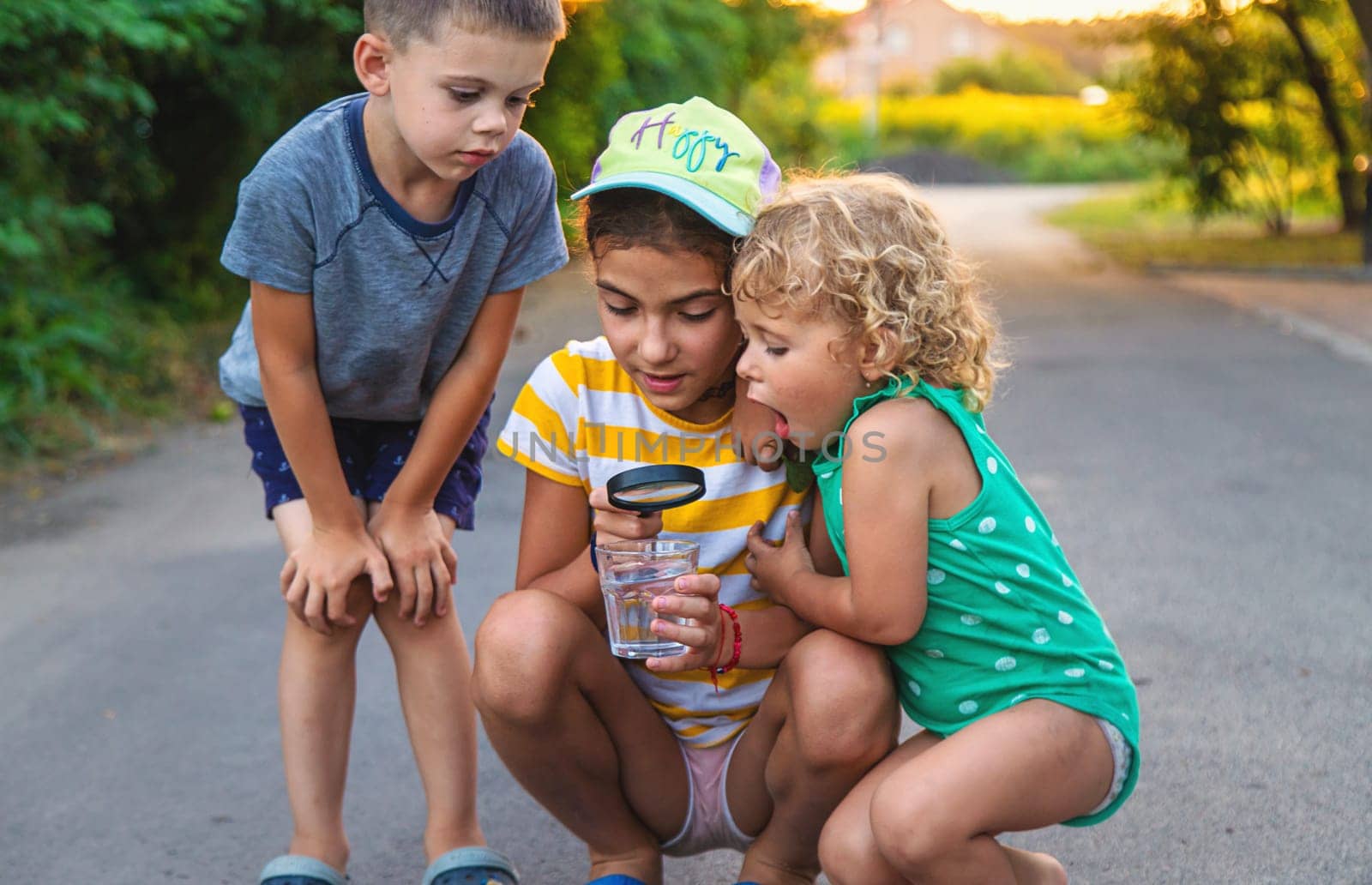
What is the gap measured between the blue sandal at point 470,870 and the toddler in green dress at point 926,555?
679 mm

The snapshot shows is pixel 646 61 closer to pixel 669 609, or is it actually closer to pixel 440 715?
pixel 440 715

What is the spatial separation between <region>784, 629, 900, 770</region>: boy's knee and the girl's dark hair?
63cm

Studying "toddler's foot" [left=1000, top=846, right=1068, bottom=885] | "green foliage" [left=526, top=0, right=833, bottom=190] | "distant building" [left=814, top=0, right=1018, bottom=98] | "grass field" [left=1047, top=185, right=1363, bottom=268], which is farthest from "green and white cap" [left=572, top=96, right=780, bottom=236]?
"distant building" [left=814, top=0, right=1018, bottom=98]

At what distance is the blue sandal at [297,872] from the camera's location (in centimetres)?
250

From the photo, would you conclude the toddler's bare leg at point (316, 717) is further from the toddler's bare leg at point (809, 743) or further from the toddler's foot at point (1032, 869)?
the toddler's foot at point (1032, 869)

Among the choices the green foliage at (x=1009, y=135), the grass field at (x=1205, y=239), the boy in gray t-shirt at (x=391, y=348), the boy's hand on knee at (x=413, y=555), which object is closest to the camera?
the boy in gray t-shirt at (x=391, y=348)

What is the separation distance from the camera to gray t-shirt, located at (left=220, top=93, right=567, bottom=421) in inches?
95.3

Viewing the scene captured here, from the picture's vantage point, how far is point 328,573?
2531mm

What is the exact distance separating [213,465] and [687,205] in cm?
422

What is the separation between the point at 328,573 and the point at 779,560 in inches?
32.1

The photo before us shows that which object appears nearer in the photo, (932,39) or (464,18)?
(464,18)

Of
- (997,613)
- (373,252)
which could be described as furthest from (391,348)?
(997,613)

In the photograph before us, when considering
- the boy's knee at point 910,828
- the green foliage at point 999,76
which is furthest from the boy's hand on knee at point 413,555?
the green foliage at point 999,76

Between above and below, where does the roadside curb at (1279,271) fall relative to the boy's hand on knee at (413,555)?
above
